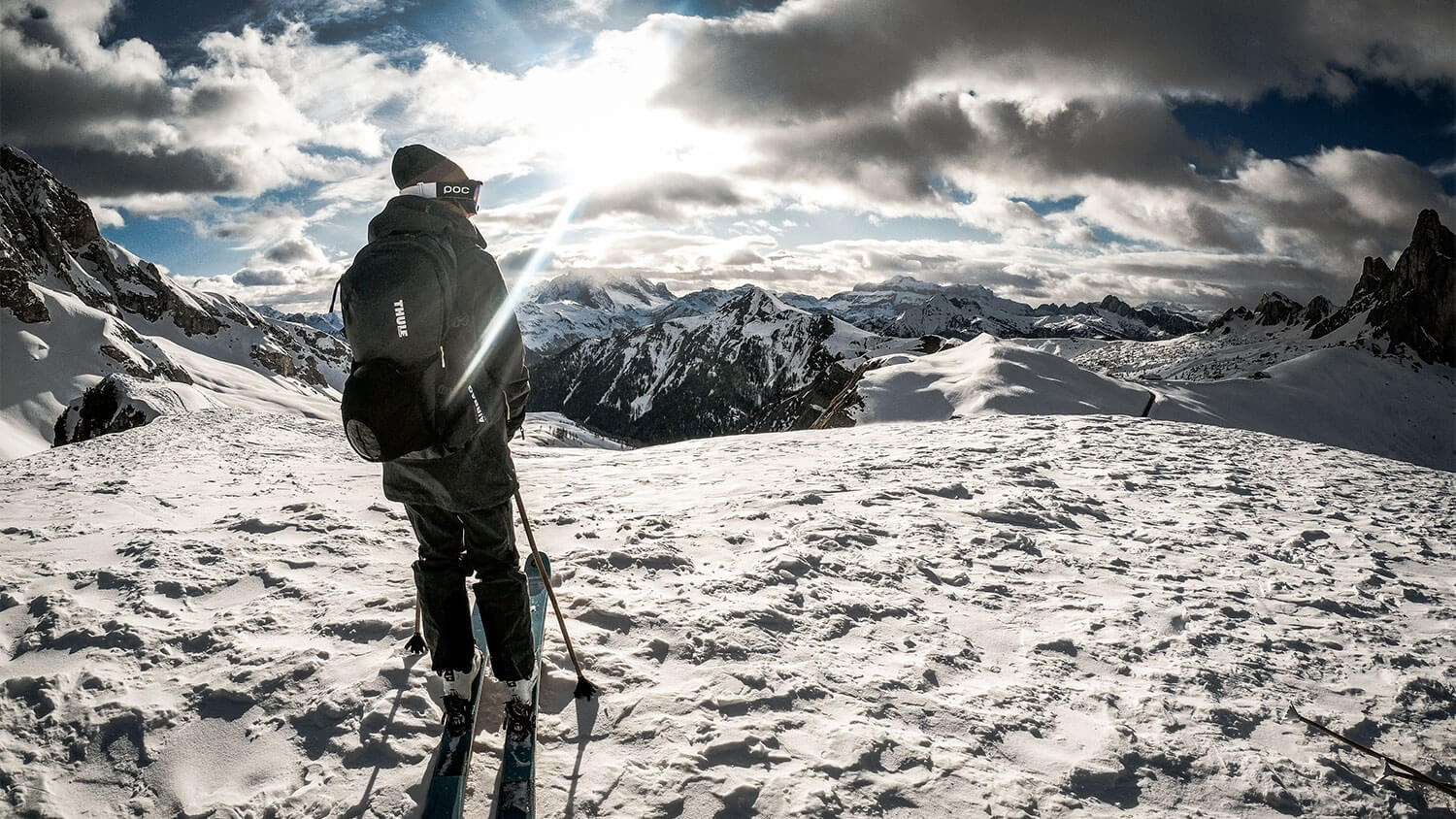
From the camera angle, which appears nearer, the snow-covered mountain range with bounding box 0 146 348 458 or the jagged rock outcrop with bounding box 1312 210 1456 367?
the snow-covered mountain range with bounding box 0 146 348 458

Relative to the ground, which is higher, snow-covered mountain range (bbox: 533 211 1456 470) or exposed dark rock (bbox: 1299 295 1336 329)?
exposed dark rock (bbox: 1299 295 1336 329)

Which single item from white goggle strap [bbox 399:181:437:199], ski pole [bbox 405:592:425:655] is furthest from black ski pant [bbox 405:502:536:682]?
white goggle strap [bbox 399:181:437:199]

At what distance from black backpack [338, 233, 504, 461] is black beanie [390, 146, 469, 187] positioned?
50 centimetres

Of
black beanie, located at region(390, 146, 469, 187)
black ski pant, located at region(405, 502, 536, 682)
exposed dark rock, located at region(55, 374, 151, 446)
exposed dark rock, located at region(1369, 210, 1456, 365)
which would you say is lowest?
exposed dark rock, located at region(55, 374, 151, 446)

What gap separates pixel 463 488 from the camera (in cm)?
320

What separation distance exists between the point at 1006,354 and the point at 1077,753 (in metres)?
23.8

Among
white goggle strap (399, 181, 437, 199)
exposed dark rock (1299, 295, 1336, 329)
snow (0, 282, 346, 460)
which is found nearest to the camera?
white goggle strap (399, 181, 437, 199)

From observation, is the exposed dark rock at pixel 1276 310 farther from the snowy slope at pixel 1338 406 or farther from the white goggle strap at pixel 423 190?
the white goggle strap at pixel 423 190

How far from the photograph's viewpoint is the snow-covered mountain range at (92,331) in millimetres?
64000

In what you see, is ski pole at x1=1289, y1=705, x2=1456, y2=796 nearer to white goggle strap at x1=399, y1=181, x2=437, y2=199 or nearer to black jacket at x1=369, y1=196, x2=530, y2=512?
black jacket at x1=369, y1=196, x2=530, y2=512

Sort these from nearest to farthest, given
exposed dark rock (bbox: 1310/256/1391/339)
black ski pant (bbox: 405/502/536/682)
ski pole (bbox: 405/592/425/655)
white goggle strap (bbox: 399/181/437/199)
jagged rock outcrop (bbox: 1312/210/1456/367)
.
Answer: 1. white goggle strap (bbox: 399/181/437/199)
2. black ski pant (bbox: 405/502/536/682)
3. ski pole (bbox: 405/592/425/655)
4. jagged rock outcrop (bbox: 1312/210/1456/367)
5. exposed dark rock (bbox: 1310/256/1391/339)

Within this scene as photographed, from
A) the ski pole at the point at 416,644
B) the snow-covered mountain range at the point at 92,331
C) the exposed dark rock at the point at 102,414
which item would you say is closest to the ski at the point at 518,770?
the ski pole at the point at 416,644

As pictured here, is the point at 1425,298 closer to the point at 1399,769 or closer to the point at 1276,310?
the point at 1276,310

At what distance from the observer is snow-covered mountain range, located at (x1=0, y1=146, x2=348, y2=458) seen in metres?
64.0
